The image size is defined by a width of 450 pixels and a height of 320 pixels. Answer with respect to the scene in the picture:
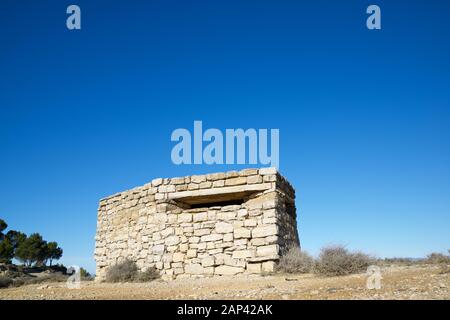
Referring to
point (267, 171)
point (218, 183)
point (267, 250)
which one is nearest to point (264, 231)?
point (267, 250)

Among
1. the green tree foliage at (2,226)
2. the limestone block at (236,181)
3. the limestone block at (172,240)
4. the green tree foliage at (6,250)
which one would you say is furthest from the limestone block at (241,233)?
the green tree foliage at (2,226)

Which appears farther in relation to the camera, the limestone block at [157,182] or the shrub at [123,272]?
the limestone block at [157,182]

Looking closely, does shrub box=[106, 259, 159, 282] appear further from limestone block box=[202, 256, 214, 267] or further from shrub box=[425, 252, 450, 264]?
shrub box=[425, 252, 450, 264]

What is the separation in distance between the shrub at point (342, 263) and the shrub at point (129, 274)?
15.9 feet

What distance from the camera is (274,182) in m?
10.3

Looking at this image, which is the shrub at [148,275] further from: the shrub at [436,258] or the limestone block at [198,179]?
the shrub at [436,258]

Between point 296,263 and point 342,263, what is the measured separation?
1340mm

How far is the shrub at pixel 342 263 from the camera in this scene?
788cm

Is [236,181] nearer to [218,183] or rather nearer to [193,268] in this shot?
[218,183]

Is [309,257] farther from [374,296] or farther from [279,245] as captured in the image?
[374,296]

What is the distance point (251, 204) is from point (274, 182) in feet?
2.93

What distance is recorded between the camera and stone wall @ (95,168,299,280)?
9914 millimetres
